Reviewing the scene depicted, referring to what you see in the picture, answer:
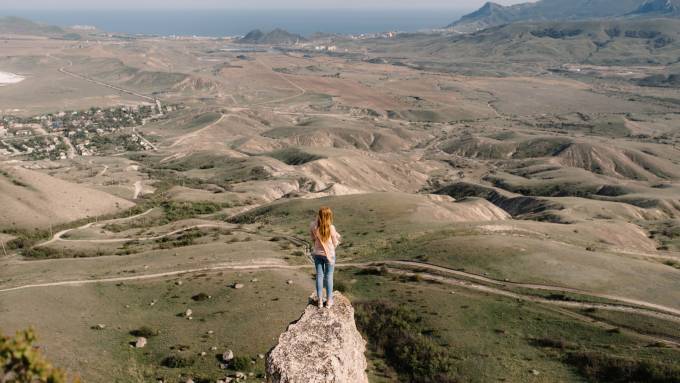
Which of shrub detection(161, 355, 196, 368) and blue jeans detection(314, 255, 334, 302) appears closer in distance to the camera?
blue jeans detection(314, 255, 334, 302)

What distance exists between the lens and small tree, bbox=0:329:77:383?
33.2 ft

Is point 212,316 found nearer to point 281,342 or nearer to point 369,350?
point 369,350

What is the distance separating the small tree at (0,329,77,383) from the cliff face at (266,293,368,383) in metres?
7.43

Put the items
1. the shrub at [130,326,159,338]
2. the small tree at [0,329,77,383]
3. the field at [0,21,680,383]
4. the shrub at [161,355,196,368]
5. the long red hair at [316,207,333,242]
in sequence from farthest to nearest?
the shrub at [130,326,159,338] → the field at [0,21,680,383] → the shrub at [161,355,196,368] → the long red hair at [316,207,333,242] → the small tree at [0,329,77,383]

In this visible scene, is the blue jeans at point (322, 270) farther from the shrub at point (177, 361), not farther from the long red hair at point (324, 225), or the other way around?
the shrub at point (177, 361)

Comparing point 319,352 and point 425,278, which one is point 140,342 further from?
point 425,278

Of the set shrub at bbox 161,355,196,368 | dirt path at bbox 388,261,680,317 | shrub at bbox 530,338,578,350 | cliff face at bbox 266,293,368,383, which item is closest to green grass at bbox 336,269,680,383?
shrub at bbox 530,338,578,350

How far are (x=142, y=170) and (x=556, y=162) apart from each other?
141m

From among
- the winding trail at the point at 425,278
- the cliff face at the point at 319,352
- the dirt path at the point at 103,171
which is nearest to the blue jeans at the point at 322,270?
the cliff face at the point at 319,352

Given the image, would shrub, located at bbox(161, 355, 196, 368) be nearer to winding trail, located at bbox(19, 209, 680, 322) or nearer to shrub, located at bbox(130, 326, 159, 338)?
shrub, located at bbox(130, 326, 159, 338)

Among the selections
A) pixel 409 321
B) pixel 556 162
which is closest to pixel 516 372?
pixel 409 321

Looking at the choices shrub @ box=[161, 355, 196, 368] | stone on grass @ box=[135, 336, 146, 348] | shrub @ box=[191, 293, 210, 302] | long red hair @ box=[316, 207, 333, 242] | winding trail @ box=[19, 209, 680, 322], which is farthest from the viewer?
shrub @ box=[191, 293, 210, 302]

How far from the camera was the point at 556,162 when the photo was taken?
169250 mm

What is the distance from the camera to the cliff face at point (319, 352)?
632 inches
